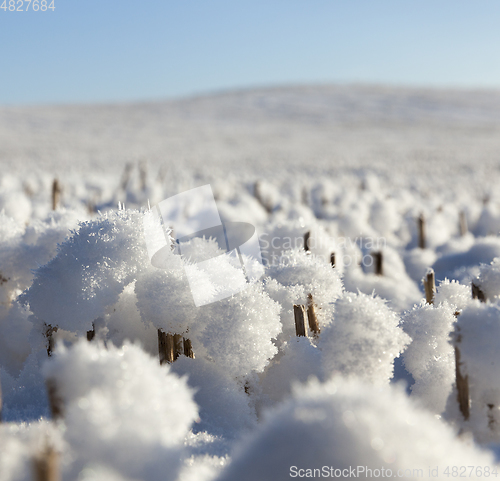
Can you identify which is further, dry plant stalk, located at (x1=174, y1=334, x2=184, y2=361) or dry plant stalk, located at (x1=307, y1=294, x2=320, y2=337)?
dry plant stalk, located at (x1=307, y1=294, x2=320, y2=337)

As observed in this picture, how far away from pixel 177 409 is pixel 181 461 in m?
0.11

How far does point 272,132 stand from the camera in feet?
86.7

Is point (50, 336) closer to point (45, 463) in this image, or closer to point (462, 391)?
point (45, 463)

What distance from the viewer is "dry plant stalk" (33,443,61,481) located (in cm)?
62

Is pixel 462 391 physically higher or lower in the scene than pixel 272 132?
lower

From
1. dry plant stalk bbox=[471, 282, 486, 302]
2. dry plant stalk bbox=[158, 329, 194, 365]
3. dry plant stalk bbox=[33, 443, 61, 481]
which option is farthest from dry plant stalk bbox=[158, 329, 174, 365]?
dry plant stalk bbox=[471, 282, 486, 302]

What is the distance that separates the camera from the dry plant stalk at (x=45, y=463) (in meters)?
0.62

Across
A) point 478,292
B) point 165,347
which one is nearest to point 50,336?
point 165,347

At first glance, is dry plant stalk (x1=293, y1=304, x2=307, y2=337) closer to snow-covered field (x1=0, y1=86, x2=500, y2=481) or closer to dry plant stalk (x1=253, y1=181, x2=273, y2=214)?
snow-covered field (x1=0, y1=86, x2=500, y2=481)

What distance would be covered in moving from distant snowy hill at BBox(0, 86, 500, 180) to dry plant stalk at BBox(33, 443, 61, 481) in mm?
10177

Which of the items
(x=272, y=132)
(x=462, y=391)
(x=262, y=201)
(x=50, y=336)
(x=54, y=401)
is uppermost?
(x=272, y=132)

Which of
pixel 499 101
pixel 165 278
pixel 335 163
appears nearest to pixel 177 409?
pixel 165 278

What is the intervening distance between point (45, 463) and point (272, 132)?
26716 millimetres

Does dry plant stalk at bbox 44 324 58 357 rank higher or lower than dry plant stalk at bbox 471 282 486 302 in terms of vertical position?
higher
